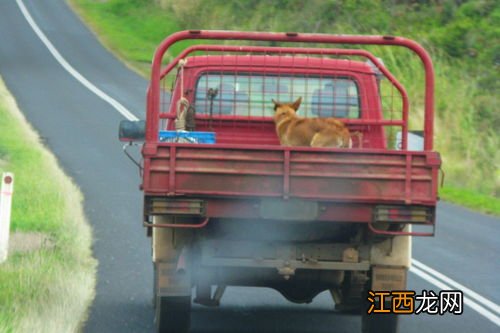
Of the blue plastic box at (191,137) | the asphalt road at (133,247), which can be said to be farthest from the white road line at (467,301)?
the blue plastic box at (191,137)

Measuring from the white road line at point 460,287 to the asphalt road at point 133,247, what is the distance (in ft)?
0.07

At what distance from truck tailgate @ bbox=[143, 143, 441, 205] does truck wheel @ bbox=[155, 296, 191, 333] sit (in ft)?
3.15

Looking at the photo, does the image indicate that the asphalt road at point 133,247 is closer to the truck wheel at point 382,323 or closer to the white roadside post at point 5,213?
the white roadside post at point 5,213

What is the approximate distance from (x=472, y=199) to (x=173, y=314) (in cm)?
1258

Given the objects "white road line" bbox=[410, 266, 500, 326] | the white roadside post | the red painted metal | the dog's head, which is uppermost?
the dog's head

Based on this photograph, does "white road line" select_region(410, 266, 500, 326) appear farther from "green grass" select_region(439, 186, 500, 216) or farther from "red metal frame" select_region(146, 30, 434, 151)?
"green grass" select_region(439, 186, 500, 216)

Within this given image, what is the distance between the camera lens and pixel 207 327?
9852 mm

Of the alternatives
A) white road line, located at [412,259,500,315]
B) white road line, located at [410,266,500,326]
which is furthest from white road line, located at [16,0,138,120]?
white road line, located at [410,266,500,326]

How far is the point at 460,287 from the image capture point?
40.1 ft

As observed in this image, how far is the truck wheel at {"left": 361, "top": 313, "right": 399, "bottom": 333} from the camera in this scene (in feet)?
28.6

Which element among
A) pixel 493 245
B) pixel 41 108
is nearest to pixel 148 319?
pixel 493 245

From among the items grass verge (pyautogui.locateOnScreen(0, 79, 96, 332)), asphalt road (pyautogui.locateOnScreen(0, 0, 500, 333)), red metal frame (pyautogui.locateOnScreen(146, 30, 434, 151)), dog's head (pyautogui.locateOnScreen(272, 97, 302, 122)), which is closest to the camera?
red metal frame (pyautogui.locateOnScreen(146, 30, 434, 151))

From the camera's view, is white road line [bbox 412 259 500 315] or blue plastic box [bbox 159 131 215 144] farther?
white road line [bbox 412 259 500 315]

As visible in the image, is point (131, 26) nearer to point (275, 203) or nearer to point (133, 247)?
point (133, 247)
